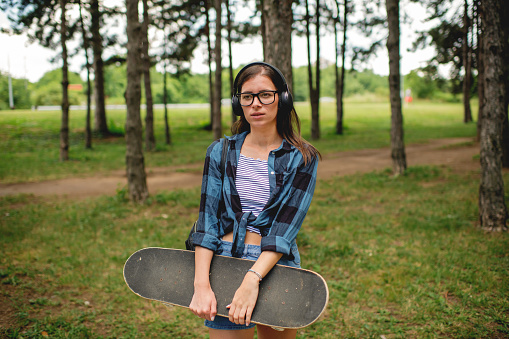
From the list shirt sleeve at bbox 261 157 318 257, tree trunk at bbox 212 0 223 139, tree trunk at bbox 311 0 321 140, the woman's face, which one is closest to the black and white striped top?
shirt sleeve at bbox 261 157 318 257

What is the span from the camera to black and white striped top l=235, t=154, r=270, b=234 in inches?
78.2

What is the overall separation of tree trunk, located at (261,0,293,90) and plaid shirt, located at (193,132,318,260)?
335 centimetres

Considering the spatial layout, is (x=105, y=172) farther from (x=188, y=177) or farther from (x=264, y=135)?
(x=264, y=135)

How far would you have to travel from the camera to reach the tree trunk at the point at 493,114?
555cm

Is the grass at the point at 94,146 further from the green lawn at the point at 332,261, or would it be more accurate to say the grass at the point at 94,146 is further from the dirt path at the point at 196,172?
the green lawn at the point at 332,261

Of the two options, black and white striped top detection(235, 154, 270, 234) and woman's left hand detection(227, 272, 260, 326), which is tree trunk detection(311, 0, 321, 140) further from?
woman's left hand detection(227, 272, 260, 326)

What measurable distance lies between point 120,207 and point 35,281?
127 inches

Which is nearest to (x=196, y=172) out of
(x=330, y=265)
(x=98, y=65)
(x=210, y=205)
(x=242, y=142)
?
(x=330, y=265)

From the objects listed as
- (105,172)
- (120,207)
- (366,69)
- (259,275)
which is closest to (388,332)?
(259,275)

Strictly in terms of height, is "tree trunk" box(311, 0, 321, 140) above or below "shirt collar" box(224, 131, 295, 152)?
above

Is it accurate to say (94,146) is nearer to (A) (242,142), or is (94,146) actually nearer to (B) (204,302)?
(A) (242,142)

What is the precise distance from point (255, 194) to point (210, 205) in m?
0.24

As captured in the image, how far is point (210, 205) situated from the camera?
201 centimetres

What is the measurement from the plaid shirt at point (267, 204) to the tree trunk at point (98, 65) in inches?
713
